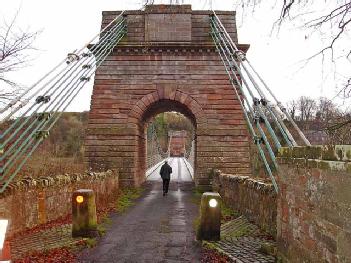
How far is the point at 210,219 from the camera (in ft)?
23.4

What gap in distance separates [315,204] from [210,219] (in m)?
3.18

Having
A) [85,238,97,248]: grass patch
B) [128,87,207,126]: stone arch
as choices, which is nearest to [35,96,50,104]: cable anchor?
[85,238,97,248]: grass patch

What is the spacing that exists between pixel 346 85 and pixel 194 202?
9.02 meters

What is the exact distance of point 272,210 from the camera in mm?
7102

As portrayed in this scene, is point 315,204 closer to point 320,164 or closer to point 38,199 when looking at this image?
point 320,164

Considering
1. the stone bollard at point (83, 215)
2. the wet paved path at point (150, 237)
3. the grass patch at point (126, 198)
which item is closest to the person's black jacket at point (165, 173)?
the grass patch at point (126, 198)

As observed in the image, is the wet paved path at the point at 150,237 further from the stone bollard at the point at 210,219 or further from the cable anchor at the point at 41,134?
the cable anchor at the point at 41,134

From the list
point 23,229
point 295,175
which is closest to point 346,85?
point 295,175

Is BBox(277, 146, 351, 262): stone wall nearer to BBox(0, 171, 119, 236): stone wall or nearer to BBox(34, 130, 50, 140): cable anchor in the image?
BBox(0, 171, 119, 236): stone wall

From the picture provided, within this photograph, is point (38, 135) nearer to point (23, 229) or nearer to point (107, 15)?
point (23, 229)

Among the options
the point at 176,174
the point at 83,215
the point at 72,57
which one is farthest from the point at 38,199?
the point at 176,174

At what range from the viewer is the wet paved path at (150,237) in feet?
20.0

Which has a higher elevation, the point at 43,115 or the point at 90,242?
the point at 43,115

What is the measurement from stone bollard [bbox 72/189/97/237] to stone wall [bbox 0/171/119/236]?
98 centimetres
